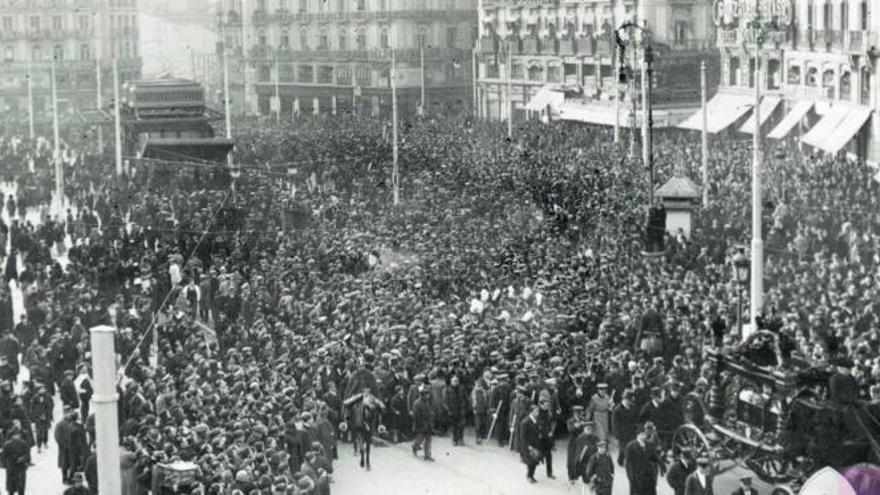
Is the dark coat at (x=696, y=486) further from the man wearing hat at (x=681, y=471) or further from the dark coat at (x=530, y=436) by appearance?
the dark coat at (x=530, y=436)

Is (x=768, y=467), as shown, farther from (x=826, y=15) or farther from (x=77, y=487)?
(x=826, y=15)

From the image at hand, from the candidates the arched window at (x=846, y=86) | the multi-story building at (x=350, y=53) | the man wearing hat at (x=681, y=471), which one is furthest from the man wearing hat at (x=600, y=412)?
the multi-story building at (x=350, y=53)

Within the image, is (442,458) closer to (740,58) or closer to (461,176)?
(461,176)

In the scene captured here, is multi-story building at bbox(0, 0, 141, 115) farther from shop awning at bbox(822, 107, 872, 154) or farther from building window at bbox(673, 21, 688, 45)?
shop awning at bbox(822, 107, 872, 154)

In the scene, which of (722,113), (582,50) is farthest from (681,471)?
(582,50)

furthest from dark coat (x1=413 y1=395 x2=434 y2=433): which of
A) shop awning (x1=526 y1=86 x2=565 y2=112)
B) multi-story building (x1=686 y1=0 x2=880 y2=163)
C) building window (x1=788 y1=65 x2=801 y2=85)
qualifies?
shop awning (x1=526 y1=86 x2=565 y2=112)

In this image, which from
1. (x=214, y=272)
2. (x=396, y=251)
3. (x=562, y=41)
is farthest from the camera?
(x=562, y=41)

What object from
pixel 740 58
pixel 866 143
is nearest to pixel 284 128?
pixel 740 58
